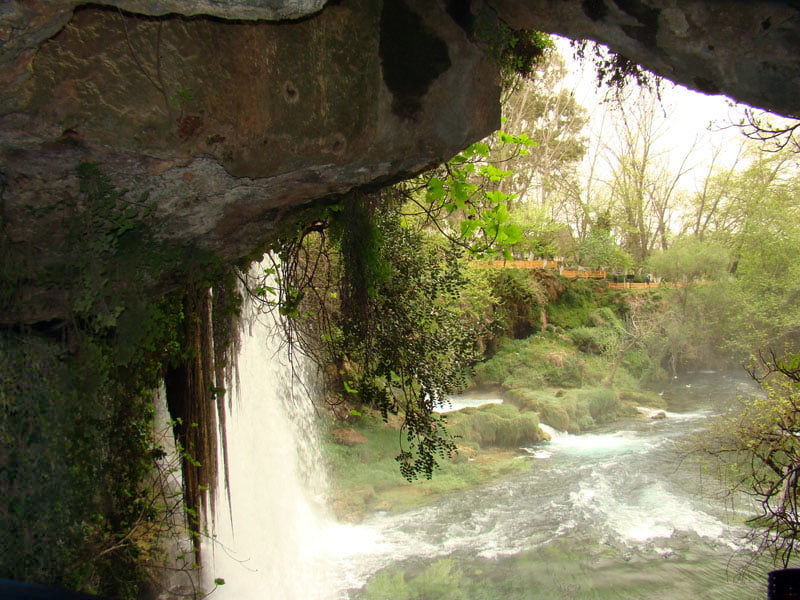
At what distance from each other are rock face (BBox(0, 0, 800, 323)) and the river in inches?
242

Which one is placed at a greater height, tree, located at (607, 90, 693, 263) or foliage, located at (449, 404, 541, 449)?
tree, located at (607, 90, 693, 263)

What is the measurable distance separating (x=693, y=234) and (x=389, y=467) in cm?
1206

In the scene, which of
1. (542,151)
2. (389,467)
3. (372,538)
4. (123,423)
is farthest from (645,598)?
(542,151)

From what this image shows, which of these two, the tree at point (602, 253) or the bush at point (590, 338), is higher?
the tree at point (602, 253)

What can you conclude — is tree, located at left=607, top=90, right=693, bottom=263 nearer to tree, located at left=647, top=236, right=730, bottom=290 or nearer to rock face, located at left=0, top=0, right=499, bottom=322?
tree, located at left=647, top=236, right=730, bottom=290

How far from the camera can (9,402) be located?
8.58ft

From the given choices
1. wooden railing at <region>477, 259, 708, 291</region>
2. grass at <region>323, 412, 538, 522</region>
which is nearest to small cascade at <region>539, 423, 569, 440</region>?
grass at <region>323, 412, 538, 522</region>

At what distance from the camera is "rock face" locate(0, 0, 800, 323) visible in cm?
199

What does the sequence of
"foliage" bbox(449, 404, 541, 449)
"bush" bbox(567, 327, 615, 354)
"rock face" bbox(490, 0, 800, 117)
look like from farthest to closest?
1. "bush" bbox(567, 327, 615, 354)
2. "foliage" bbox(449, 404, 541, 449)
3. "rock face" bbox(490, 0, 800, 117)

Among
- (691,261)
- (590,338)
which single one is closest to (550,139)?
(691,261)

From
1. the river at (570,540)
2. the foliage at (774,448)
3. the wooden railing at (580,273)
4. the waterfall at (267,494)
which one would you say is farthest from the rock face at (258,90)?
the wooden railing at (580,273)

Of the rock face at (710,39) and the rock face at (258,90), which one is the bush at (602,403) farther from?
the rock face at (710,39)

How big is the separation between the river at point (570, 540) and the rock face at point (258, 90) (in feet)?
20.1

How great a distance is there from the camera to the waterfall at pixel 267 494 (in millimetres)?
6195
